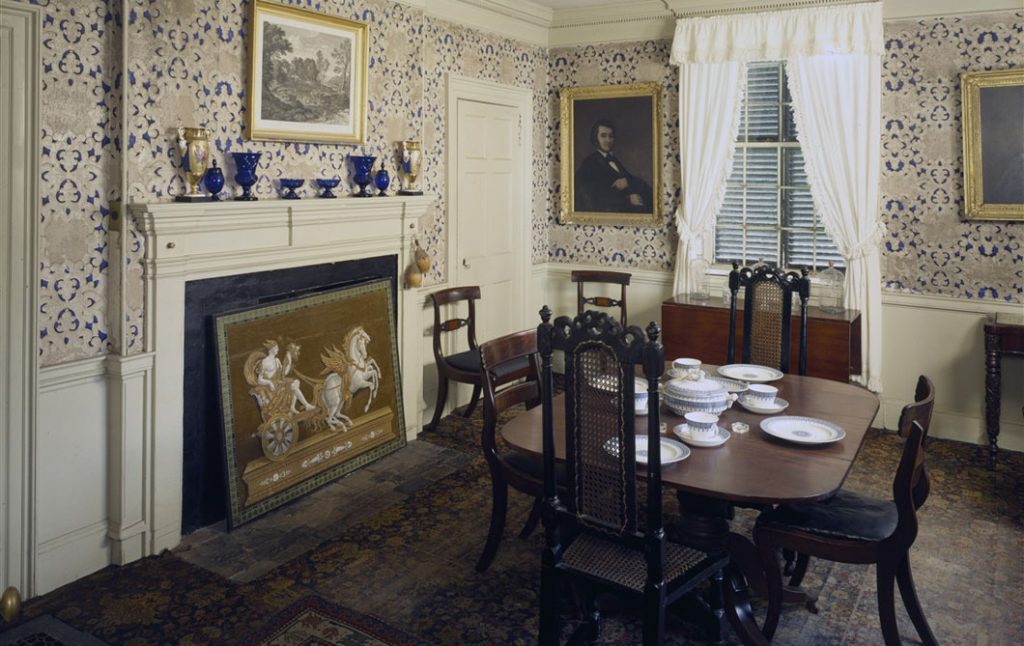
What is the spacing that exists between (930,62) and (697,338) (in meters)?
2.16

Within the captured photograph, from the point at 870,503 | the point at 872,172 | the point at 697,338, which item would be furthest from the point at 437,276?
the point at 870,503

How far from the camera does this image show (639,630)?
283 centimetres

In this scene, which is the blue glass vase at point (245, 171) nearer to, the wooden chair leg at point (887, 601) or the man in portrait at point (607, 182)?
the wooden chair leg at point (887, 601)

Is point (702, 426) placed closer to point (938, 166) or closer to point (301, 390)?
point (301, 390)

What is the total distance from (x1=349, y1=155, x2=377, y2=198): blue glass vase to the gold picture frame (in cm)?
345

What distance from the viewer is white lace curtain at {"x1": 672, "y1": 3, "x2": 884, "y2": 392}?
489 cm

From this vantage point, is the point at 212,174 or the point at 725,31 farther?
the point at 725,31

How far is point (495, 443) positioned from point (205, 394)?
138 cm

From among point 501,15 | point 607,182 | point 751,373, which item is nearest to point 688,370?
point 751,373

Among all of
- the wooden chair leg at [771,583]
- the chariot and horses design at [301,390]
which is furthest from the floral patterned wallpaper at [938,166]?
the chariot and horses design at [301,390]

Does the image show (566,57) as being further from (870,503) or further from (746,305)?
(870,503)

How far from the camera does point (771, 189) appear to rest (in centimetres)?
552

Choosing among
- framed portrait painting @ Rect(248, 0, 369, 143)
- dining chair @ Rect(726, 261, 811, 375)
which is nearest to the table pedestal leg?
dining chair @ Rect(726, 261, 811, 375)

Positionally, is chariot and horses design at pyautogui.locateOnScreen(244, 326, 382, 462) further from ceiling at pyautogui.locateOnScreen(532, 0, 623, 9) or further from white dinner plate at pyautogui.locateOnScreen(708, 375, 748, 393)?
ceiling at pyautogui.locateOnScreen(532, 0, 623, 9)
